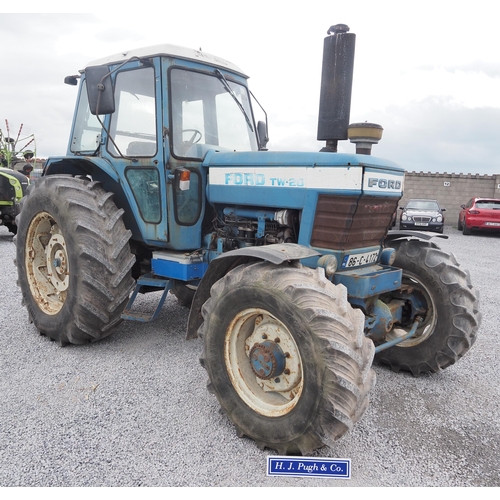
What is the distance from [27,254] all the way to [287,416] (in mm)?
3150

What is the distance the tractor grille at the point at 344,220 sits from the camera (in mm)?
3154

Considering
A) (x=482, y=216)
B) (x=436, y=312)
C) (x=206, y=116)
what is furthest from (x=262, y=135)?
(x=482, y=216)

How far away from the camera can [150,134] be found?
386cm

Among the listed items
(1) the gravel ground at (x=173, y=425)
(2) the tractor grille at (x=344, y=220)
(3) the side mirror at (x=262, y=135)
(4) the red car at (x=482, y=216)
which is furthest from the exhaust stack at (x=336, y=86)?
(4) the red car at (x=482, y=216)

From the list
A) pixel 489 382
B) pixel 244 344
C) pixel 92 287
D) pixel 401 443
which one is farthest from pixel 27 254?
pixel 489 382

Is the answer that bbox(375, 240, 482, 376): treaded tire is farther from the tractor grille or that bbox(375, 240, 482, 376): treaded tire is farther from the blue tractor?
the tractor grille

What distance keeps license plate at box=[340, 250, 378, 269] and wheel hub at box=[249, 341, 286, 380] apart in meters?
0.90

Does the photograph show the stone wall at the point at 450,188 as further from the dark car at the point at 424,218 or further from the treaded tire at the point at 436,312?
the treaded tire at the point at 436,312

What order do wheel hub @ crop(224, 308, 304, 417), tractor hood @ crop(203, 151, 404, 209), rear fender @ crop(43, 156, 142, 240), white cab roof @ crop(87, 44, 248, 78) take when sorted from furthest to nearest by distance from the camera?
rear fender @ crop(43, 156, 142, 240) < white cab roof @ crop(87, 44, 248, 78) < tractor hood @ crop(203, 151, 404, 209) < wheel hub @ crop(224, 308, 304, 417)

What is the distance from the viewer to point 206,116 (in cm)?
400

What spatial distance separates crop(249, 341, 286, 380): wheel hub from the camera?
8.93 feet

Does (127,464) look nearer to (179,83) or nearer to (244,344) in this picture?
(244,344)

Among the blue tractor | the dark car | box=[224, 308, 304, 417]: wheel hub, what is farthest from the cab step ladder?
the dark car

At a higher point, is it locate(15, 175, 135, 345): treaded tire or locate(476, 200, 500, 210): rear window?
locate(15, 175, 135, 345): treaded tire
